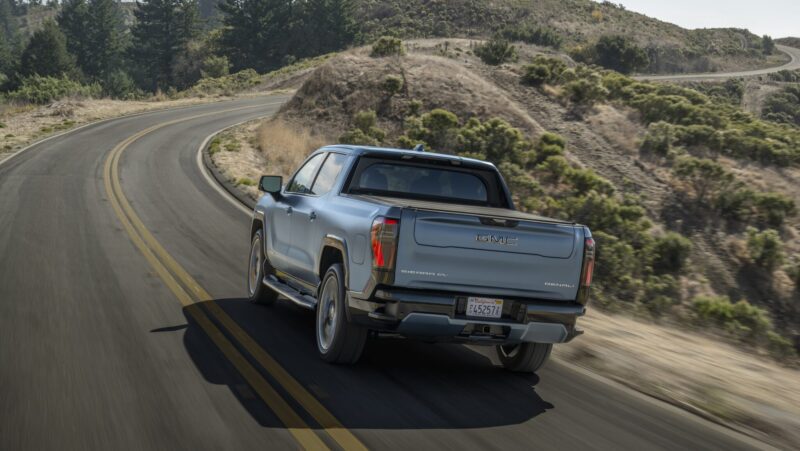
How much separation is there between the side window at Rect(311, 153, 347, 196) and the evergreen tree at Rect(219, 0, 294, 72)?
271 feet

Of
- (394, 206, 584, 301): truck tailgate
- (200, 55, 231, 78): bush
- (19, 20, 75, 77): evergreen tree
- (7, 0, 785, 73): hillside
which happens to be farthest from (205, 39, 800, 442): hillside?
(19, 20, 75, 77): evergreen tree

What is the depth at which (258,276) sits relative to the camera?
32.1 feet

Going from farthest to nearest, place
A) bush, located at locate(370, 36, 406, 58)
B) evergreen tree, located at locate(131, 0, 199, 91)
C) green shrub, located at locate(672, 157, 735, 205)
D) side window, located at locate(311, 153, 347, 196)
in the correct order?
evergreen tree, located at locate(131, 0, 199, 91), bush, located at locate(370, 36, 406, 58), green shrub, located at locate(672, 157, 735, 205), side window, located at locate(311, 153, 347, 196)

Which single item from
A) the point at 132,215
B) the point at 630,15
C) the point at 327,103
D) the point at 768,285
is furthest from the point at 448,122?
the point at 630,15

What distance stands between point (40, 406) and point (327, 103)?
2997 centimetres

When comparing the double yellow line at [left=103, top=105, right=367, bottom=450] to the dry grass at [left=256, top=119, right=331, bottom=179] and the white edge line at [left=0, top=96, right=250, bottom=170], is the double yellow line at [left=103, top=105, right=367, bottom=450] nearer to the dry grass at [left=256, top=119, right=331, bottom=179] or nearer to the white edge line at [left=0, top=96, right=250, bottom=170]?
the dry grass at [left=256, top=119, right=331, bottom=179]

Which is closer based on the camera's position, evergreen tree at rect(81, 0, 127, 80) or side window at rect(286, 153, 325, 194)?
side window at rect(286, 153, 325, 194)

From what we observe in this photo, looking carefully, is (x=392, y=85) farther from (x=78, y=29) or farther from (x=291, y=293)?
(x=78, y=29)

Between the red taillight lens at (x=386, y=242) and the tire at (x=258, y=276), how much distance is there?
3546 mm

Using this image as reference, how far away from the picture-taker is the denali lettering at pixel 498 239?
6.33 m

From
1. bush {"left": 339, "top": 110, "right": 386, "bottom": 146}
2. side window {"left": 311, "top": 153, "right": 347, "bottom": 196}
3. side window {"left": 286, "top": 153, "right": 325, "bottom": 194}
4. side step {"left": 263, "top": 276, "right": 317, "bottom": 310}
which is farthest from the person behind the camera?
bush {"left": 339, "top": 110, "right": 386, "bottom": 146}

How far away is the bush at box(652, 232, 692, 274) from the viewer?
21.2 metres

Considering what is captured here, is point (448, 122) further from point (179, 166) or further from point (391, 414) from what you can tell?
point (391, 414)

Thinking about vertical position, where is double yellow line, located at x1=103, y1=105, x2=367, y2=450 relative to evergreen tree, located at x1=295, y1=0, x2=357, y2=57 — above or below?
below
